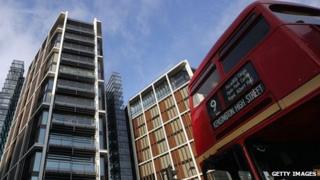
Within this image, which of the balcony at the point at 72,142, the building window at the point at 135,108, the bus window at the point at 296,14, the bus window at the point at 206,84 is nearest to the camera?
the bus window at the point at 296,14

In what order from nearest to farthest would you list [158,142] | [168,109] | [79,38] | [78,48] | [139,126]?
[158,142] < [168,109] < [78,48] < [139,126] < [79,38]

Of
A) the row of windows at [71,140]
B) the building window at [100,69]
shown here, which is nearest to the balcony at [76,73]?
the building window at [100,69]

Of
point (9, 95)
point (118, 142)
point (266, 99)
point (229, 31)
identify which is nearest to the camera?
point (266, 99)

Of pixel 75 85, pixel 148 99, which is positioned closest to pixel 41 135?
pixel 75 85

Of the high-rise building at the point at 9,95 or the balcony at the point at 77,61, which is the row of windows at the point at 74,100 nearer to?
the balcony at the point at 77,61

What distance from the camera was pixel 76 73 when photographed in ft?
147

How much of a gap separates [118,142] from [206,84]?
49.7 metres

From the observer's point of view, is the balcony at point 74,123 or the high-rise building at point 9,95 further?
the high-rise building at point 9,95

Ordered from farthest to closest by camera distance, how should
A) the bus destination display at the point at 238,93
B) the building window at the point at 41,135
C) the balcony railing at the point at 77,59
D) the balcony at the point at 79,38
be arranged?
1. the balcony at the point at 79,38
2. the balcony railing at the point at 77,59
3. the building window at the point at 41,135
4. the bus destination display at the point at 238,93

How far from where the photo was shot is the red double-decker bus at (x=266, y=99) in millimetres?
4645

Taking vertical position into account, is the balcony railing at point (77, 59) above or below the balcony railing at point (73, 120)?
above

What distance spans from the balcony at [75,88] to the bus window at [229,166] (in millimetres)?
Result: 37007

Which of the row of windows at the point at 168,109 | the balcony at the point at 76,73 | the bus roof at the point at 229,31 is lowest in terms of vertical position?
the bus roof at the point at 229,31

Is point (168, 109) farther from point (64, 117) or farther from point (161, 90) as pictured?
point (64, 117)
